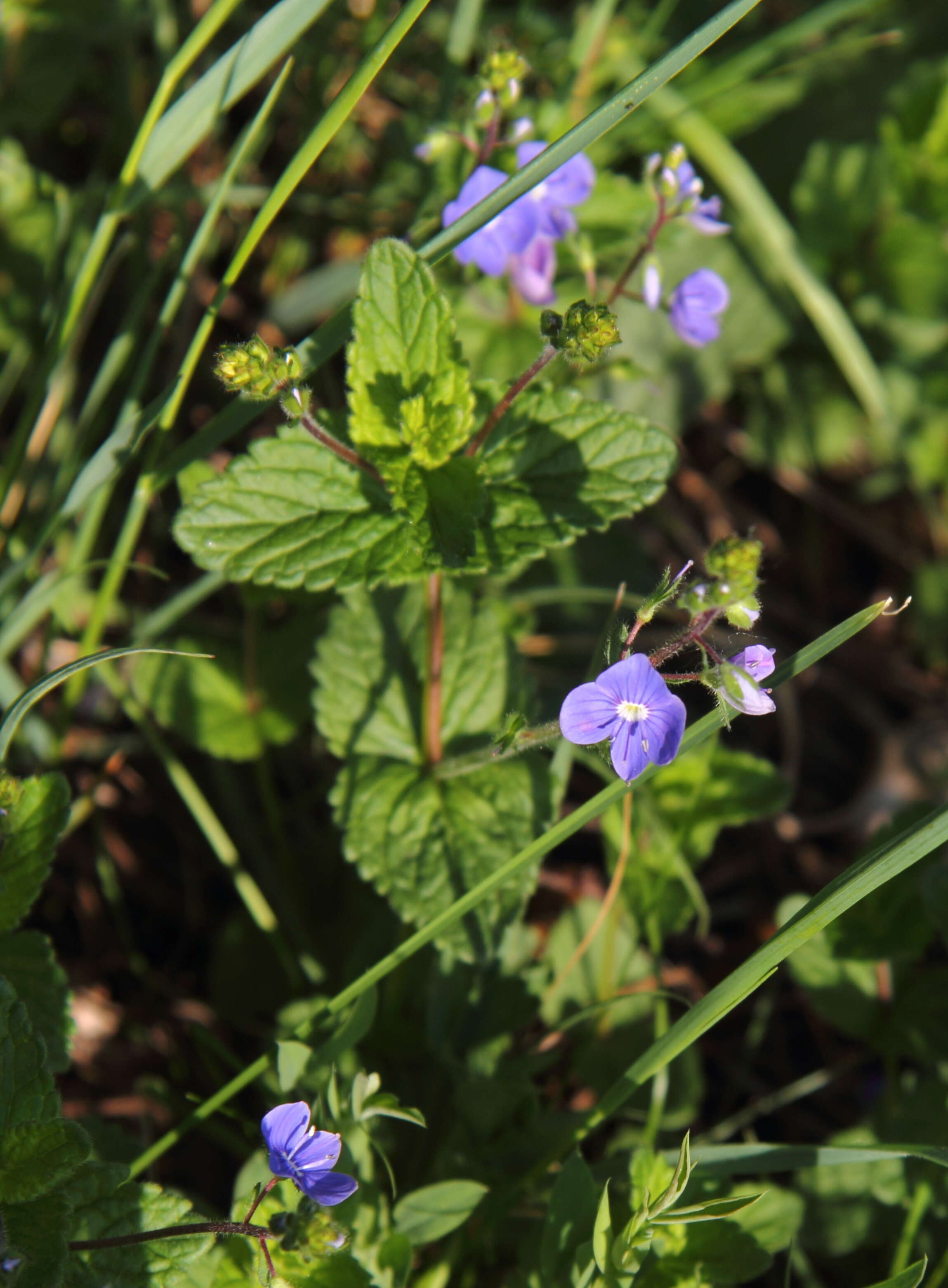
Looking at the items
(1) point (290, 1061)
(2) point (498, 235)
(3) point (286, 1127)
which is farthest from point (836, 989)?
(2) point (498, 235)

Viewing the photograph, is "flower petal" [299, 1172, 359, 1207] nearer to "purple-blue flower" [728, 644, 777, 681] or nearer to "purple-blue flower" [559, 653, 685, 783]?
"purple-blue flower" [559, 653, 685, 783]

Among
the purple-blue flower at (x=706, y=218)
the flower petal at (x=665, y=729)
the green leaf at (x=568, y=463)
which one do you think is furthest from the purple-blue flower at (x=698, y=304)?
the flower petal at (x=665, y=729)

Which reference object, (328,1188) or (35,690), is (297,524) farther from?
(328,1188)

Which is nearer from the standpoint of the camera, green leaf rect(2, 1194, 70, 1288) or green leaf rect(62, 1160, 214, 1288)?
green leaf rect(2, 1194, 70, 1288)

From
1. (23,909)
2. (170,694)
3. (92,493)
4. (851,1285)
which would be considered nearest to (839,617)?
(851,1285)

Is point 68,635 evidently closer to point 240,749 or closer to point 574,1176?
point 240,749

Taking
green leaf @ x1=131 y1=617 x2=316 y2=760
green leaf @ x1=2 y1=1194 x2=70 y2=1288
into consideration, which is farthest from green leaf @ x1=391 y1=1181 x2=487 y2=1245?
green leaf @ x1=131 y1=617 x2=316 y2=760

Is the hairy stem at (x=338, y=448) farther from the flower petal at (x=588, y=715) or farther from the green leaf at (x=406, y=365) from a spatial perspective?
the flower petal at (x=588, y=715)

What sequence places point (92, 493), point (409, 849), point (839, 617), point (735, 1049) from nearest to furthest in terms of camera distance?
point (409, 849) → point (92, 493) → point (735, 1049) → point (839, 617)
